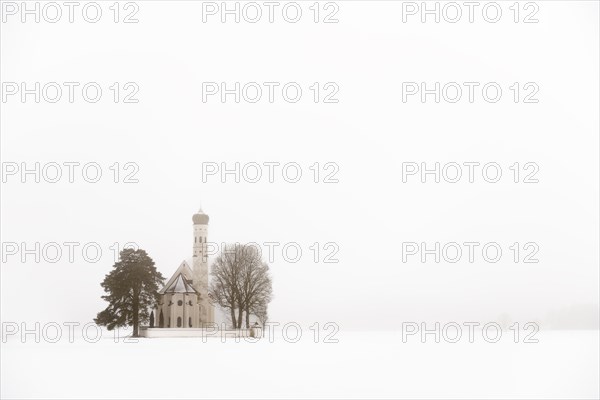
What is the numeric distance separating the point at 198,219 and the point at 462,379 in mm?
58803

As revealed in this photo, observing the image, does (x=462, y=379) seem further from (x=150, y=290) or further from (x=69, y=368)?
(x=150, y=290)

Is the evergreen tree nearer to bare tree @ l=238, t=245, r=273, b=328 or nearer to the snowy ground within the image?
bare tree @ l=238, t=245, r=273, b=328

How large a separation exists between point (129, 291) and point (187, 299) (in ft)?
46.2

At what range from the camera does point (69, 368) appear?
4416 centimetres

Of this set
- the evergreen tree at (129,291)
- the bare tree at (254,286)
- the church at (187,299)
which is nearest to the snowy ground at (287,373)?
the evergreen tree at (129,291)

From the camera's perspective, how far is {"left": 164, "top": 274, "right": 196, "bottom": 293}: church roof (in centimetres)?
8556

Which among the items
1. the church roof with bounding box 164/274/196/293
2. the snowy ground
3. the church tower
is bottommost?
the snowy ground

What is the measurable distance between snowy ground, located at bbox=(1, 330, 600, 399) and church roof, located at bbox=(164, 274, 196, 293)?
943 inches

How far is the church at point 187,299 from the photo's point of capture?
84500mm

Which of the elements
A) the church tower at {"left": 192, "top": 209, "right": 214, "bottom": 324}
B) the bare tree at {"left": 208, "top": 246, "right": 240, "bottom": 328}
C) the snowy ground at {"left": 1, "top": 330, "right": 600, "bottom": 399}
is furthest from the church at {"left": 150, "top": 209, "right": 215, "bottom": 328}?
the snowy ground at {"left": 1, "top": 330, "right": 600, "bottom": 399}

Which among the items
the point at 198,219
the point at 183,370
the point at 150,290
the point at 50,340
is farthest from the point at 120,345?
the point at 198,219

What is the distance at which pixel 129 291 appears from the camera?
2830 inches

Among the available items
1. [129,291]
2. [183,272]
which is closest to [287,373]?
[129,291]

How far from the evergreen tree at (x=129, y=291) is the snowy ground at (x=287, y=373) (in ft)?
34.4
